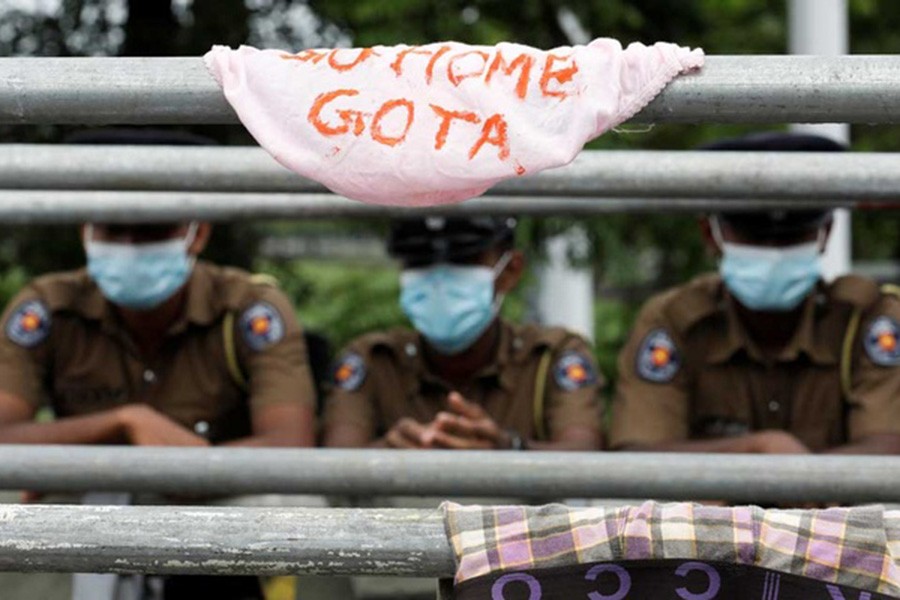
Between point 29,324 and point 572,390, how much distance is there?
123 cm

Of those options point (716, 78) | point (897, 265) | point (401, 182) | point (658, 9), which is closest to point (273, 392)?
point (401, 182)

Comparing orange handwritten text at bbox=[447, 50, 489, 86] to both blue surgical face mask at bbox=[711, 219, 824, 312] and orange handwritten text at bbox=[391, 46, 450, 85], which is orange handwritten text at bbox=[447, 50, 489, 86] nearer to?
orange handwritten text at bbox=[391, 46, 450, 85]

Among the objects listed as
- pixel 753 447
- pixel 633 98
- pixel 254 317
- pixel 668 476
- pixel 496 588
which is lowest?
pixel 496 588

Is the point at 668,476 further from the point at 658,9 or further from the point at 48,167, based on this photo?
the point at 658,9

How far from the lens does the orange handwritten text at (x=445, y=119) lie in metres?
1.56

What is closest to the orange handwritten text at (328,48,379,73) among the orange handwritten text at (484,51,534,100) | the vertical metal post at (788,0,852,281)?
the orange handwritten text at (484,51,534,100)

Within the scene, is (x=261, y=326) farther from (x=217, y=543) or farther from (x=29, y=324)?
(x=217, y=543)

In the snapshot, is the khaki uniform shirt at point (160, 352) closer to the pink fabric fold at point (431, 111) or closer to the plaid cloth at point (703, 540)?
the pink fabric fold at point (431, 111)

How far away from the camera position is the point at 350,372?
11.6ft

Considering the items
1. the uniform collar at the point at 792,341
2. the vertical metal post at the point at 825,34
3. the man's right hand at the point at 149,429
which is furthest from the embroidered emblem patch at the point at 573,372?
the vertical metal post at the point at 825,34

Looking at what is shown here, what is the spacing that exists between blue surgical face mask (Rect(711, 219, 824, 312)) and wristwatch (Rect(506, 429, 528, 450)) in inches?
21.7

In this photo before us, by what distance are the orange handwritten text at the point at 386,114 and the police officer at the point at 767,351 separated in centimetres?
175

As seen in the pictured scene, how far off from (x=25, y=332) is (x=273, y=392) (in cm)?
61

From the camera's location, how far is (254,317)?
11.5ft
